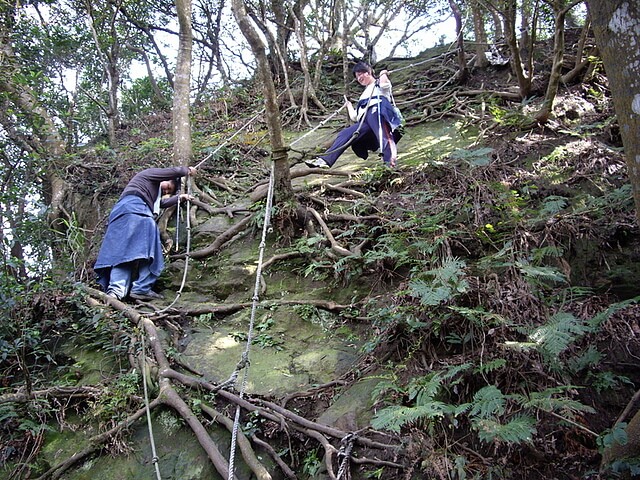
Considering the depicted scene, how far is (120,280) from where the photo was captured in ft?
16.7

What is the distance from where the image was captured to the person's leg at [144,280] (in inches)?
202

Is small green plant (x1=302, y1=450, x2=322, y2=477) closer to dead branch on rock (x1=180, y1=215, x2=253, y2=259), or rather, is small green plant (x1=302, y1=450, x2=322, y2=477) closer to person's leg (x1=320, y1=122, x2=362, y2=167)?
dead branch on rock (x1=180, y1=215, x2=253, y2=259)

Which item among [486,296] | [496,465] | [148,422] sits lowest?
[496,465]

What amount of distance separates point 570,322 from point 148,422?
2795 mm

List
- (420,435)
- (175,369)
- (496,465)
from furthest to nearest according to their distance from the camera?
(175,369) < (420,435) < (496,465)

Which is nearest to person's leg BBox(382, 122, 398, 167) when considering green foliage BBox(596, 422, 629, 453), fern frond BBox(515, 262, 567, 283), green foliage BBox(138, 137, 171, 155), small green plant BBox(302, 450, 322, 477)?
fern frond BBox(515, 262, 567, 283)

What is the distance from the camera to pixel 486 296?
324cm

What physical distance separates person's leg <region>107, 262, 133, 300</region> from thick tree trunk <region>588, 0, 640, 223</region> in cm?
471

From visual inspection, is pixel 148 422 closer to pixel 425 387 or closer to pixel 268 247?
pixel 425 387

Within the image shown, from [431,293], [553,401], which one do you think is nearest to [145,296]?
[431,293]

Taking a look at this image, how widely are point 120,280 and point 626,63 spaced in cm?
485

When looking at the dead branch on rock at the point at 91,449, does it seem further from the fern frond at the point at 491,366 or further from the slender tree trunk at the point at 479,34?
the slender tree trunk at the point at 479,34

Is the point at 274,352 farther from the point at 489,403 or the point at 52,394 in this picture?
the point at 489,403

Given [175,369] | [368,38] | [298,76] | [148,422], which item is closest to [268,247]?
[175,369]
